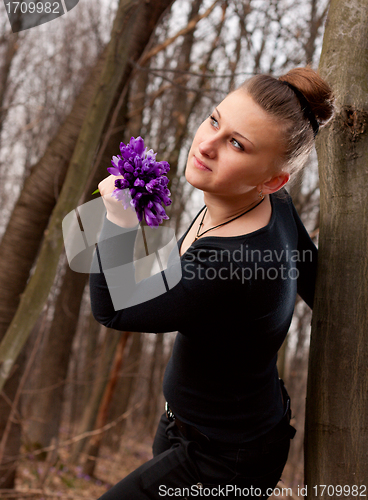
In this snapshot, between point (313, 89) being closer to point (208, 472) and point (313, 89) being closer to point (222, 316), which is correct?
point (222, 316)

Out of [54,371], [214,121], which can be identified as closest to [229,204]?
[214,121]

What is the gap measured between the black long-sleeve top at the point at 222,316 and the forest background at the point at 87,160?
0.54m

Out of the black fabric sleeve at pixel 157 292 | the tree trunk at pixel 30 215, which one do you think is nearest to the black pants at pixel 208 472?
the black fabric sleeve at pixel 157 292

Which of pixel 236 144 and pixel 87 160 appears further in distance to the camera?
pixel 87 160

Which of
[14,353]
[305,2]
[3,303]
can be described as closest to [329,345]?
[14,353]

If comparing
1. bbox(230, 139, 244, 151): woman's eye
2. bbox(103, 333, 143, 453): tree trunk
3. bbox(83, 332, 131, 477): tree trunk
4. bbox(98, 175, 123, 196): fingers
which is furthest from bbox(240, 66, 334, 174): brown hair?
bbox(103, 333, 143, 453): tree trunk

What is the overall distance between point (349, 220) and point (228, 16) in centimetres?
513

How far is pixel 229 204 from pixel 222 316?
0.39 m

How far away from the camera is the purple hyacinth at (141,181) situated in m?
1.19

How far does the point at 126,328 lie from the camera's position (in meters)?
A: 1.16

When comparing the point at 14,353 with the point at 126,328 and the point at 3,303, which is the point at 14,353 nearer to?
the point at 3,303

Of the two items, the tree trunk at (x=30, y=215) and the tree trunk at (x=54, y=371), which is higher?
the tree trunk at (x=30, y=215)

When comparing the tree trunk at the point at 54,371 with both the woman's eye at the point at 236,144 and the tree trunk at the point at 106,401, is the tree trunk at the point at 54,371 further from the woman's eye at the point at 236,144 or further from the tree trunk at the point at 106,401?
the woman's eye at the point at 236,144

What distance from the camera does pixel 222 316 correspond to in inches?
46.9
